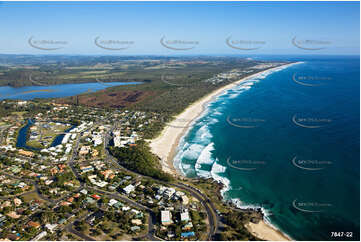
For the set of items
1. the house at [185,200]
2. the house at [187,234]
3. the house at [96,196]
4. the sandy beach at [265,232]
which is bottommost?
the sandy beach at [265,232]

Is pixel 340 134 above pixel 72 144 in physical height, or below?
above

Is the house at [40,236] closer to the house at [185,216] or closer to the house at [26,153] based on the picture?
the house at [185,216]

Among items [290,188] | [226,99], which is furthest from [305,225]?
[226,99]

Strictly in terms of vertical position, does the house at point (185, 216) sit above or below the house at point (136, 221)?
above

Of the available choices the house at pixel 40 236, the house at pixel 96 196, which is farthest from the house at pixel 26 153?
the house at pixel 40 236

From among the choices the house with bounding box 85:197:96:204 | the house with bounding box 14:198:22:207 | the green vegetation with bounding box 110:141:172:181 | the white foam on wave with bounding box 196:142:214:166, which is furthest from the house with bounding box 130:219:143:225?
the white foam on wave with bounding box 196:142:214:166

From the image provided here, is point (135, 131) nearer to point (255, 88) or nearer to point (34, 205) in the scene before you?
point (34, 205)

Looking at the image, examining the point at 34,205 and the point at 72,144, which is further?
the point at 72,144
